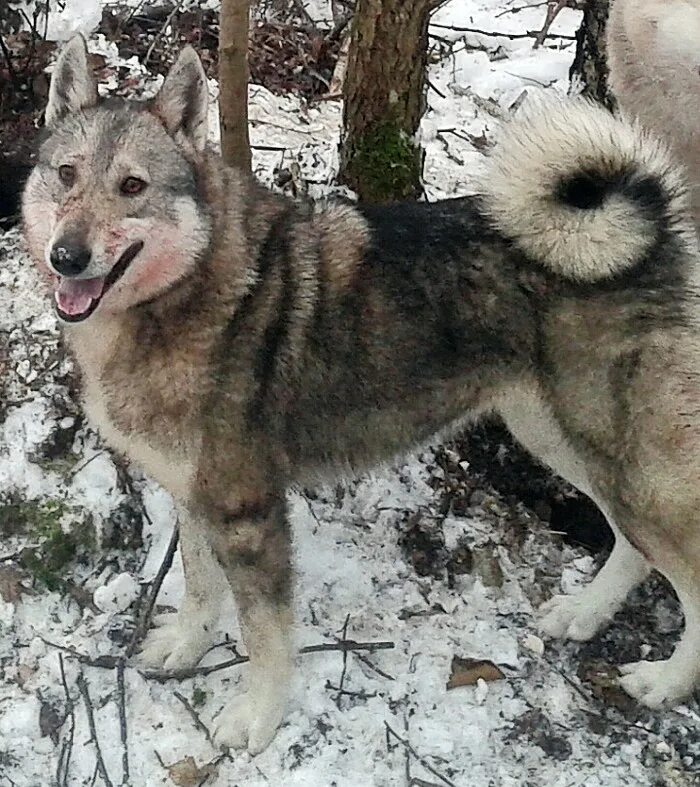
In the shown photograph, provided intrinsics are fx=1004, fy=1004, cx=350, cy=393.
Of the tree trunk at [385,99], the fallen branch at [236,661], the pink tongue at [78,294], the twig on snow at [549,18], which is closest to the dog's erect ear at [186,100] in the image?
the pink tongue at [78,294]

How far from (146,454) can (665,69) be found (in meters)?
2.52

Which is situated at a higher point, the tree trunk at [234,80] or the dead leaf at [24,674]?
the tree trunk at [234,80]

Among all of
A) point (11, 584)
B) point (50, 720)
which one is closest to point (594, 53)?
point (11, 584)

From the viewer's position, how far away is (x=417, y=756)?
131 inches

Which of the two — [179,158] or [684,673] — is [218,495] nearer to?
[179,158]

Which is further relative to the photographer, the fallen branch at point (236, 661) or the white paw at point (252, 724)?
the fallen branch at point (236, 661)

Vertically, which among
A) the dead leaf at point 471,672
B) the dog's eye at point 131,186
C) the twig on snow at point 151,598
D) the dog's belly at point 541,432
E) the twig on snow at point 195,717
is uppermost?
the dog's eye at point 131,186

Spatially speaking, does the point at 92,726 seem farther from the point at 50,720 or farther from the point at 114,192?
the point at 114,192

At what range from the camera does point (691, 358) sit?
299cm

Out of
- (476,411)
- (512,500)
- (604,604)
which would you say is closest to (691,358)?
(476,411)

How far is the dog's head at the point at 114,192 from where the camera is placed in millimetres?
2629

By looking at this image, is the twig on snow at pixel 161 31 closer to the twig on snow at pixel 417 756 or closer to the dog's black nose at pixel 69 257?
the dog's black nose at pixel 69 257

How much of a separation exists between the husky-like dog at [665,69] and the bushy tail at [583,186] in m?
0.87

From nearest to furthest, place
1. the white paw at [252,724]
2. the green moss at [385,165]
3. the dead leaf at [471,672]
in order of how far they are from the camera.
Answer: the white paw at [252,724] → the dead leaf at [471,672] → the green moss at [385,165]
